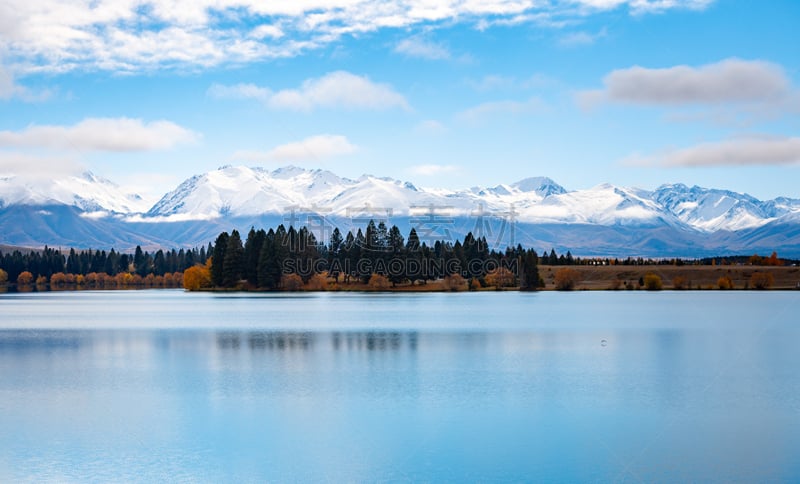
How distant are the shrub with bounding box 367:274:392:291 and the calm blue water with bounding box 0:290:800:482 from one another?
100 meters

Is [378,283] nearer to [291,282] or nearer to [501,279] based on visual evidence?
[291,282]

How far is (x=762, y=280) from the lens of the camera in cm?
18225

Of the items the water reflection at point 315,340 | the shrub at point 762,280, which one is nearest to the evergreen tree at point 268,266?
the water reflection at point 315,340

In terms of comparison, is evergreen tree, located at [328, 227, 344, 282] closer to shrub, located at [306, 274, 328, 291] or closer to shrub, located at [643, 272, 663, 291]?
shrub, located at [306, 274, 328, 291]

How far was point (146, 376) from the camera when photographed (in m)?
45.3

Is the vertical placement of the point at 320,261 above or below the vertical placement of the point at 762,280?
above

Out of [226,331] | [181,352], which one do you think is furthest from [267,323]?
[181,352]

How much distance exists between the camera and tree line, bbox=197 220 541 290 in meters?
168

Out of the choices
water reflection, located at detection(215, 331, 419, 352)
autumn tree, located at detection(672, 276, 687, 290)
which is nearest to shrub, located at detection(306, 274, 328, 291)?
autumn tree, located at detection(672, 276, 687, 290)

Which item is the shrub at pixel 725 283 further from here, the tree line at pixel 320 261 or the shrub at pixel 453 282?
the shrub at pixel 453 282

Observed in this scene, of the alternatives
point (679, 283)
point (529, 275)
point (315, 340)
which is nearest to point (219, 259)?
point (529, 275)

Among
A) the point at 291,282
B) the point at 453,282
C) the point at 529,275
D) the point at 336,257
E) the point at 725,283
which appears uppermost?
the point at 336,257

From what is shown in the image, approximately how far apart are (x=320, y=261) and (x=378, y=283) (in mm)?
12723

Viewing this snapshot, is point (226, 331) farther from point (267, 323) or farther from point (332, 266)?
point (332, 266)
